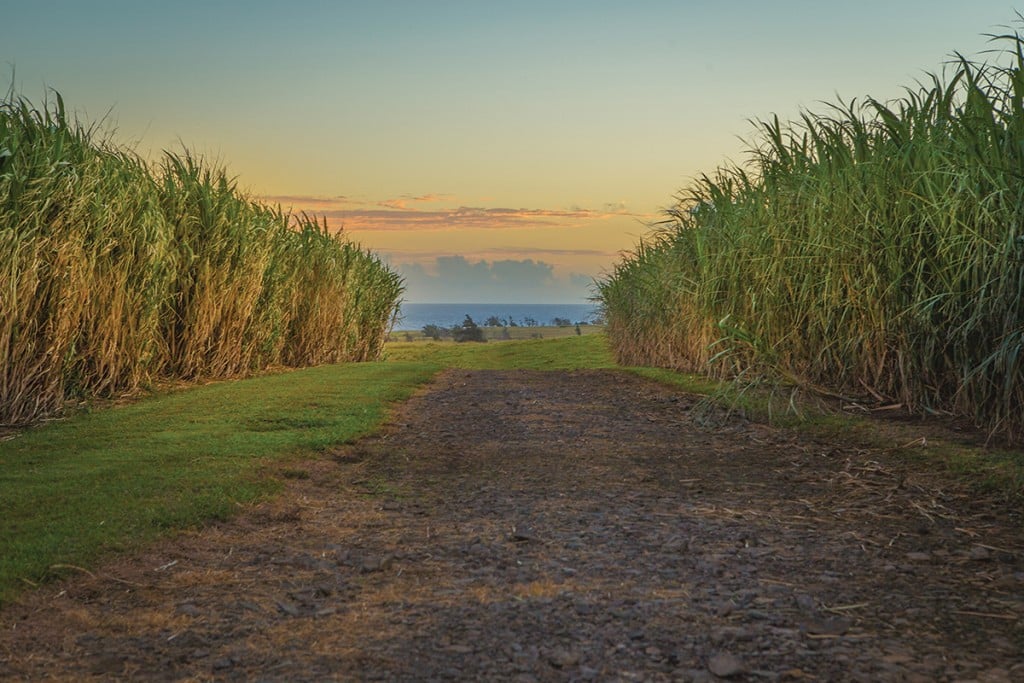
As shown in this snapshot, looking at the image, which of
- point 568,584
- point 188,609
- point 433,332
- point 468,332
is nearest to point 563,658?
point 568,584

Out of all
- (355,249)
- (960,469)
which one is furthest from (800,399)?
(355,249)

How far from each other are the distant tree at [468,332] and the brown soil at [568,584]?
3585 centimetres

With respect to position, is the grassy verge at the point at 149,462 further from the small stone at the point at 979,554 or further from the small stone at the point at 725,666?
the small stone at the point at 979,554

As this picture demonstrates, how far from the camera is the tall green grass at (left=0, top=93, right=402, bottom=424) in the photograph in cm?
811

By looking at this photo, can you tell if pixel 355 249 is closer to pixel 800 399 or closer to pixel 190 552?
pixel 800 399

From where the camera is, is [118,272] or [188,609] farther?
[118,272]

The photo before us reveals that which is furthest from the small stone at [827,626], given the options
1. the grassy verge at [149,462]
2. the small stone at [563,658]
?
the grassy verge at [149,462]

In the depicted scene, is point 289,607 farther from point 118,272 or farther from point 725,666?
point 118,272

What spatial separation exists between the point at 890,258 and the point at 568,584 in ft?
15.9

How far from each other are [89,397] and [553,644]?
25.4 ft

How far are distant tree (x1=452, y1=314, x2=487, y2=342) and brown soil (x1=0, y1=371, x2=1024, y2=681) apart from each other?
3585 centimetres

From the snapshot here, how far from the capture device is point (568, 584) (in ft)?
12.1

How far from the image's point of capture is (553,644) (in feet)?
9.98

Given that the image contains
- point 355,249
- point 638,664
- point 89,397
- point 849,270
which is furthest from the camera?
point 355,249
